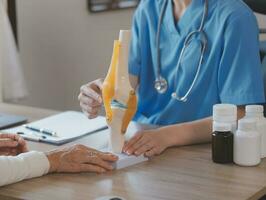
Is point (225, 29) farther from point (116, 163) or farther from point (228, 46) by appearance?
point (116, 163)

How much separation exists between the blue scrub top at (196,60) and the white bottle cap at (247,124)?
276 millimetres

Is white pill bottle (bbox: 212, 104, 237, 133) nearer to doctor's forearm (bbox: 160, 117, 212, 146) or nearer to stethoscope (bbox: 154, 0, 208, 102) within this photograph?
doctor's forearm (bbox: 160, 117, 212, 146)

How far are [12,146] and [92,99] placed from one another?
0.30 metres

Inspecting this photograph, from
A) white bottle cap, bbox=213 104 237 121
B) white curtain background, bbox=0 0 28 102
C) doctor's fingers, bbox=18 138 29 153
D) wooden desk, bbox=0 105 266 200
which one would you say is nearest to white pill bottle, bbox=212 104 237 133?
white bottle cap, bbox=213 104 237 121

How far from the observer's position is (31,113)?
2.21 meters

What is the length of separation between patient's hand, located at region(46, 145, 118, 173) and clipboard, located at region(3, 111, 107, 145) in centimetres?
23

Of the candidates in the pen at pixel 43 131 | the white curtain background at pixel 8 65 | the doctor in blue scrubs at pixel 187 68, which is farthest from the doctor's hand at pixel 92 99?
the white curtain background at pixel 8 65

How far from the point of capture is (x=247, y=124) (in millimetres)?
1547

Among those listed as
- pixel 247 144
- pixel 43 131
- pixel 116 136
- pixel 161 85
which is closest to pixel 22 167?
pixel 116 136

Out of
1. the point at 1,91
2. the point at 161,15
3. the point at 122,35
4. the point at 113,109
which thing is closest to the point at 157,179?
the point at 113,109

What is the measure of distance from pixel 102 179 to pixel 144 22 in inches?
31.2

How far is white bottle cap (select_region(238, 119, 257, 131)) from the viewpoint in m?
1.54

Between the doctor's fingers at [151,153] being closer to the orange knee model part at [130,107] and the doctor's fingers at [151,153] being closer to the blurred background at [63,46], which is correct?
the orange knee model part at [130,107]

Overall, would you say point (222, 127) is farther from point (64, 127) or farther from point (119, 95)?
point (64, 127)
